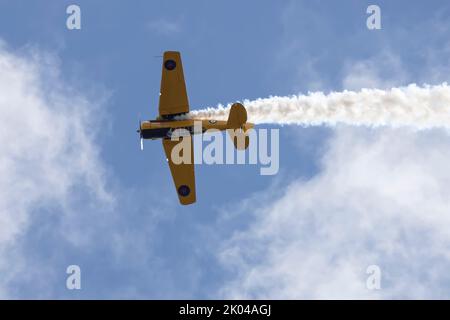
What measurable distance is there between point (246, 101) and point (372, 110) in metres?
5.90

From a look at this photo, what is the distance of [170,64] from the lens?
37906 mm

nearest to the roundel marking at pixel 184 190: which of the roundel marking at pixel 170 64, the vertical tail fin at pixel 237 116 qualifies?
the vertical tail fin at pixel 237 116

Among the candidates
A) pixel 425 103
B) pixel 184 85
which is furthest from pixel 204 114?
pixel 425 103

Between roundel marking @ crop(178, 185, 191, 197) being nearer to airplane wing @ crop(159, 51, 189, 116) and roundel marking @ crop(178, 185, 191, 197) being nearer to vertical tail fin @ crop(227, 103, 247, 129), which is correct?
airplane wing @ crop(159, 51, 189, 116)

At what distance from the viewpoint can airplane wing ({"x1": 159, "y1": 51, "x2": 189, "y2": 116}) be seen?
37.8 meters

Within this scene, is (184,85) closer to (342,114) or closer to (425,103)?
(342,114)

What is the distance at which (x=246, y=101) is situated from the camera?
3881 centimetres

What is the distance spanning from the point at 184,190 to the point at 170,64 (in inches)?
252

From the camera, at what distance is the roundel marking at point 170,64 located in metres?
37.9

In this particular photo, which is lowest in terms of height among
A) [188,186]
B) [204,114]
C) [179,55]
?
[188,186]
